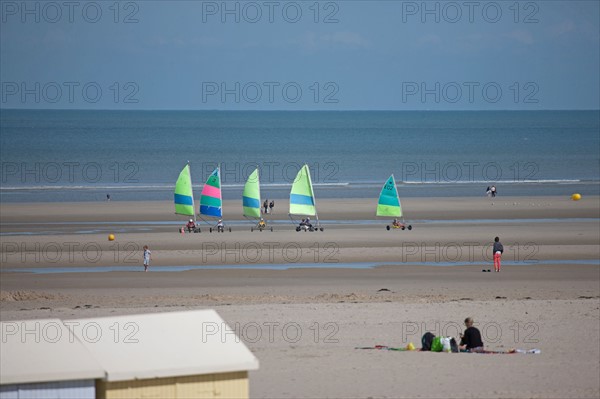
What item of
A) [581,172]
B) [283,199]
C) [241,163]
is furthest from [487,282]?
[241,163]

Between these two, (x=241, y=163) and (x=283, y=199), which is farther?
(x=241, y=163)

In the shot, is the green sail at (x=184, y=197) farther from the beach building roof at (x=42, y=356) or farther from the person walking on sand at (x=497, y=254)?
the beach building roof at (x=42, y=356)

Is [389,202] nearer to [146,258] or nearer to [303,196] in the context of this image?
[303,196]

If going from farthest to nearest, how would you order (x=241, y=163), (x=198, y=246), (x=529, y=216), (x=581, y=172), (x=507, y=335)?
(x=241, y=163)
(x=581, y=172)
(x=529, y=216)
(x=198, y=246)
(x=507, y=335)

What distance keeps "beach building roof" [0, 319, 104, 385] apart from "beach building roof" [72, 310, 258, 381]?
0.72 feet

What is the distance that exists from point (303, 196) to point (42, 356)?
109ft

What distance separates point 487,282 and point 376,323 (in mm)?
7870

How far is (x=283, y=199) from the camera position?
60.5 meters

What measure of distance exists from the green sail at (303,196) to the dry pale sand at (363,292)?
1202 millimetres

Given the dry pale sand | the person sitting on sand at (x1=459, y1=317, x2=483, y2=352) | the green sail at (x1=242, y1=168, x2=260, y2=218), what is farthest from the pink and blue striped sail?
the person sitting on sand at (x1=459, y1=317, x2=483, y2=352)

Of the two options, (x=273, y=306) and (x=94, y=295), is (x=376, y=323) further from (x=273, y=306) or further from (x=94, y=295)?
(x=94, y=295)

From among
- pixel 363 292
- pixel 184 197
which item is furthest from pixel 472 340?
pixel 184 197

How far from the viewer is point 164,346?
1432cm

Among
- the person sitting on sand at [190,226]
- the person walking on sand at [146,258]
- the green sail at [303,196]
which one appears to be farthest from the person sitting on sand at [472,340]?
the green sail at [303,196]
